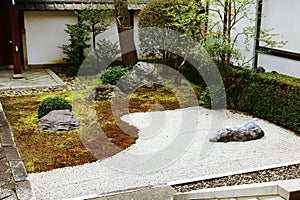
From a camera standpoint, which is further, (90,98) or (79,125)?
(90,98)

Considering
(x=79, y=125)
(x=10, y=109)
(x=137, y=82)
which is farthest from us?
(x=137, y=82)

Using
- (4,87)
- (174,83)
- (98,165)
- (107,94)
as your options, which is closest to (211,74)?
(174,83)

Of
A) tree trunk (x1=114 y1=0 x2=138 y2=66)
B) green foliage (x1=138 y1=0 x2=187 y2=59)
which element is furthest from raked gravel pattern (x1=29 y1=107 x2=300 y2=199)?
tree trunk (x1=114 y1=0 x2=138 y2=66)

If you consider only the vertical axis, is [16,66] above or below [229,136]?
above

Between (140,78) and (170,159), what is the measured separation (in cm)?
447

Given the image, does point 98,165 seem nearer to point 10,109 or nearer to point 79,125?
point 79,125

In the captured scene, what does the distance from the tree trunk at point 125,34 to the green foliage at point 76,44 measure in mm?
1342

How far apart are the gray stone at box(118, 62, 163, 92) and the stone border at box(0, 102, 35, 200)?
3441 mm

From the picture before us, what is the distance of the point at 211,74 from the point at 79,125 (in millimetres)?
3484

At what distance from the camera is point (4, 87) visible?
9.48 m

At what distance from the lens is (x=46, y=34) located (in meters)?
12.2

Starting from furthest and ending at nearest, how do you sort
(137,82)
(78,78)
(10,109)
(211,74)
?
(78,78) < (137,82) < (211,74) < (10,109)

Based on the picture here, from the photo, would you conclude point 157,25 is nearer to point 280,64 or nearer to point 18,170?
point 280,64

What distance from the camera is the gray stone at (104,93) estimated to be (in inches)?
338
